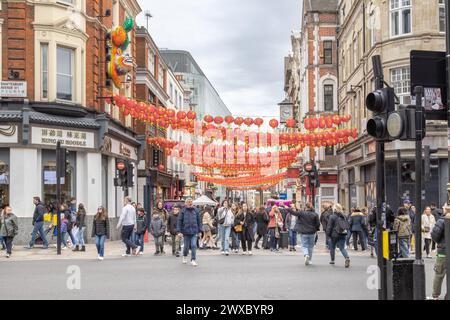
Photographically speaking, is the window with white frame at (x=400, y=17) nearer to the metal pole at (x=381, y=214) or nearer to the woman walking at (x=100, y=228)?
the woman walking at (x=100, y=228)

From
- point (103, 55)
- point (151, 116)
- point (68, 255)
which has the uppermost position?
point (103, 55)

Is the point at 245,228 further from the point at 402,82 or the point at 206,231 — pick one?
the point at 402,82

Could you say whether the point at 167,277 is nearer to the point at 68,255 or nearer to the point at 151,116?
the point at 68,255

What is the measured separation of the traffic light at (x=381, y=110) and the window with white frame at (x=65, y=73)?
1894 centimetres

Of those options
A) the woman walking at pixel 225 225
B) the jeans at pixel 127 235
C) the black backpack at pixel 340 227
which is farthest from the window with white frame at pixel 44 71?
the black backpack at pixel 340 227

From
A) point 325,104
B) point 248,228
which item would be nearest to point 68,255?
point 248,228

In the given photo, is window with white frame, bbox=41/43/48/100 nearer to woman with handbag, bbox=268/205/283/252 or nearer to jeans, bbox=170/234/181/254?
jeans, bbox=170/234/181/254

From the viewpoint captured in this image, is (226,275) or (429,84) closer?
(429,84)

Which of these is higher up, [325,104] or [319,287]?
[325,104]

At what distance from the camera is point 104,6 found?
3014 cm

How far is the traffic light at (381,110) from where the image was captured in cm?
902

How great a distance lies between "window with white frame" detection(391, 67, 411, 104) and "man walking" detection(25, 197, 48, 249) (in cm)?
1621

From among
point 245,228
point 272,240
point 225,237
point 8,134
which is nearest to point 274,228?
point 272,240
